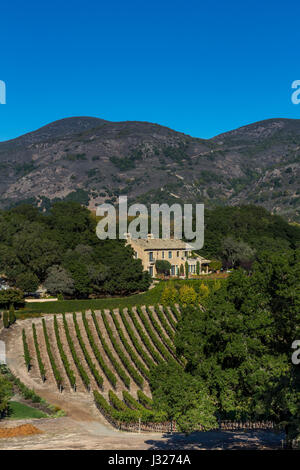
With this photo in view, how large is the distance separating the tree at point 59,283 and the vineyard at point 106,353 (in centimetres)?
774

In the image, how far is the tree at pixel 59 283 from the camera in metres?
60.1

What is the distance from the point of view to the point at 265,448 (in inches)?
894

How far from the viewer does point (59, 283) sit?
60.3m

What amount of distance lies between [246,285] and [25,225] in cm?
5492

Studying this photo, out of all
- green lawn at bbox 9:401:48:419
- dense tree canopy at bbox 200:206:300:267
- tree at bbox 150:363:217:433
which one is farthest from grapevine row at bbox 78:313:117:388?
dense tree canopy at bbox 200:206:300:267

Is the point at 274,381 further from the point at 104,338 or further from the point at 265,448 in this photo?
the point at 104,338

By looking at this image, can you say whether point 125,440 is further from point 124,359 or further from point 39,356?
point 39,356

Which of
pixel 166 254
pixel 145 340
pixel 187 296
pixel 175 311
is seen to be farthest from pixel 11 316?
pixel 166 254

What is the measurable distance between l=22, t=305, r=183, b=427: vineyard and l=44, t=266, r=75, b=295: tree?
25.4 ft

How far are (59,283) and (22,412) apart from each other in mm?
28321

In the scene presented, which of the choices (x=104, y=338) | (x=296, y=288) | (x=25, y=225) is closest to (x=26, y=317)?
(x=104, y=338)

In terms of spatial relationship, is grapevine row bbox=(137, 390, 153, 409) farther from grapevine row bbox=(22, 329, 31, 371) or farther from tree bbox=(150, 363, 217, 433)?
grapevine row bbox=(22, 329, 31, 371)

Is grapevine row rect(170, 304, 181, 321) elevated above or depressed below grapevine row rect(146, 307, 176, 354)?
above

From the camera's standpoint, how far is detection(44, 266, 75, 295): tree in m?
60.1
